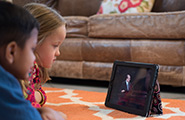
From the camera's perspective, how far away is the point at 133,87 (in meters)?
1.10

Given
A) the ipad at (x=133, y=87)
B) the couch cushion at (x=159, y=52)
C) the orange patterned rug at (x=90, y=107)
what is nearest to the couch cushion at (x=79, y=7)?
the couch cushion at (x=159, y=52)

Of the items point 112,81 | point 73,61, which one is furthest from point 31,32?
point 73,61

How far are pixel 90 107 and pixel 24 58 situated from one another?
656 millimetres

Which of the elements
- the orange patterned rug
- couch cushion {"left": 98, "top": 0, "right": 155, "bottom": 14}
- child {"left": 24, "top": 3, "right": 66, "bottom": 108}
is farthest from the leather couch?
child {"left": 24, "top": 3, "right": 66, "bottom": 108}

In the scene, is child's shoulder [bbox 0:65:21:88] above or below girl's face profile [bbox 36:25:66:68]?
below

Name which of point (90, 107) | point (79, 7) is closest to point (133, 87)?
point (90, 107)

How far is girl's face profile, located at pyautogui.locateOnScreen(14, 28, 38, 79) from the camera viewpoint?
571 millimetres

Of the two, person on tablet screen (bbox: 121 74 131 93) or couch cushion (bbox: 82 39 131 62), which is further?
couch cushion (bbox: 82 39 131 62)

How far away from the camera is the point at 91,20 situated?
1.79 metres

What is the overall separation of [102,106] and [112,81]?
0.13 metres

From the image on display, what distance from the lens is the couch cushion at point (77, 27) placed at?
6.03 ft

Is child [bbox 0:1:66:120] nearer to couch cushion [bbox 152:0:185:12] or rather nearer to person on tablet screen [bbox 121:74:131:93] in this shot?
person on tablet screen [bbox 121:74:131:93]

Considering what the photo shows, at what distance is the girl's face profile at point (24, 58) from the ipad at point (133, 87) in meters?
0.59

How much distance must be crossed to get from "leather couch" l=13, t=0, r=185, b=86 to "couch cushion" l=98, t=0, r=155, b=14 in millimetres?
184
